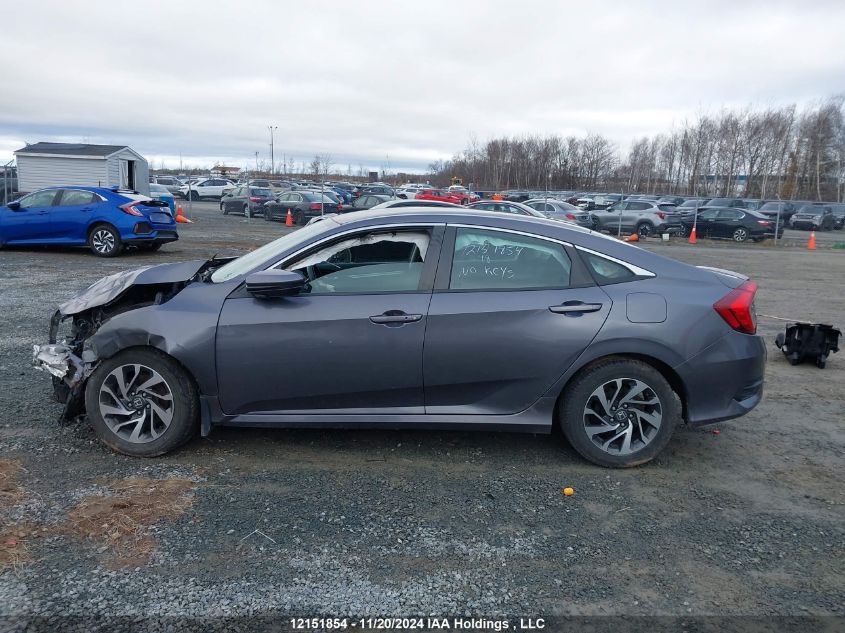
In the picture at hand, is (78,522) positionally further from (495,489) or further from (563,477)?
(563,477)

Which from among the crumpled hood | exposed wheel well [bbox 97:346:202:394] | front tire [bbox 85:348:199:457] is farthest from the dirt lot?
the crumpled hood

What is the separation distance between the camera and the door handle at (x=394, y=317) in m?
4.06

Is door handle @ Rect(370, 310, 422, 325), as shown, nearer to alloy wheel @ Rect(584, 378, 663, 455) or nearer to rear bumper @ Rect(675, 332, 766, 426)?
alloy wheel @ Rect(584, 378, 663, 455)

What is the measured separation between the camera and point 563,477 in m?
4.12

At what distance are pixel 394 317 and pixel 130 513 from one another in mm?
1819

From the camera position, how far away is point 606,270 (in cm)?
426

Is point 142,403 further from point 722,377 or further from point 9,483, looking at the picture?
point 722,377

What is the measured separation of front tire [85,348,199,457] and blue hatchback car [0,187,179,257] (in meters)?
11.1

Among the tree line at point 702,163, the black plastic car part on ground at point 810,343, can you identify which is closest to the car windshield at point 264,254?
the black plastic car part on ground at point 810,343

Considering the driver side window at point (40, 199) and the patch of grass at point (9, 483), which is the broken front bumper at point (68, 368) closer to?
the patch of grass at point (9, 483)

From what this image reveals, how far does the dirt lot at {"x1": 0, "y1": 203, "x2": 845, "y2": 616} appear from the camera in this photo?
2.93 meters

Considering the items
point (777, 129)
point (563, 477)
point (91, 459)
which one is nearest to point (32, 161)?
point (91, 459)

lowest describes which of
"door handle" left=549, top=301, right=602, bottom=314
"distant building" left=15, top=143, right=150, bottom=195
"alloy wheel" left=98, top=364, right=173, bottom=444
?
"alloy wheel" left=98, top=364, right=173, bottom=444

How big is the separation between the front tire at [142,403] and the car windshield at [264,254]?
0.69 meters
